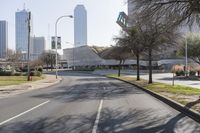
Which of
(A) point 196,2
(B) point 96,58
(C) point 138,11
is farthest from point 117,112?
(B) point 96,58

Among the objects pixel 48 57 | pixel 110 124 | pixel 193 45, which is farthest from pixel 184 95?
pixel 48 57

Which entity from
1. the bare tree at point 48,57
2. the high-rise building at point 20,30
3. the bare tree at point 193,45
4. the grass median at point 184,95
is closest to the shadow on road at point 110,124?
the grass median at point 184,95

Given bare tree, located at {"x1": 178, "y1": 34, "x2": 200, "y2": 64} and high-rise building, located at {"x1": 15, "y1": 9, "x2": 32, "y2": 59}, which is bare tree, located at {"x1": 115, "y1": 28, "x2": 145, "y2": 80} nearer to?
bare tree, located at {"x1": 178, "y1": 34, "x2": 200, "y2": 64}

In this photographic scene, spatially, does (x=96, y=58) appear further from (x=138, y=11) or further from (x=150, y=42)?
(x=138, y=11)

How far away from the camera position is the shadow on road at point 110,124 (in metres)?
13.0

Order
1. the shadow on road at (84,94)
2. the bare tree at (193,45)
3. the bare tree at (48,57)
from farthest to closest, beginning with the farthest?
the bare tree at (48,57)
the bare tree at (193,45)
the shadow on road at (84,94)

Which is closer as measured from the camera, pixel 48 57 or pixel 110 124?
pixel 110 124

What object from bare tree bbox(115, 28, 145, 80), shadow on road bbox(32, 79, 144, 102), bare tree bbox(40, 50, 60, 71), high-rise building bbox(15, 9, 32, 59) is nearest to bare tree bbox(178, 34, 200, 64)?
bare tree bbox(115, 28, 145, 80)

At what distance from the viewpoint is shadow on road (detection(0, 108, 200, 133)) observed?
42.7 feet

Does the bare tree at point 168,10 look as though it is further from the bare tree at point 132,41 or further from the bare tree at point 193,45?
the bare tree at point 193,45

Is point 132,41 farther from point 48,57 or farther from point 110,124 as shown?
point 48,57

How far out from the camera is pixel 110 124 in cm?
1441

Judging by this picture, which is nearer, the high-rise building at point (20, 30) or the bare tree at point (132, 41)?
the bare tree at point (132, 41)

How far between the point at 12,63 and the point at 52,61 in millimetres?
49660
